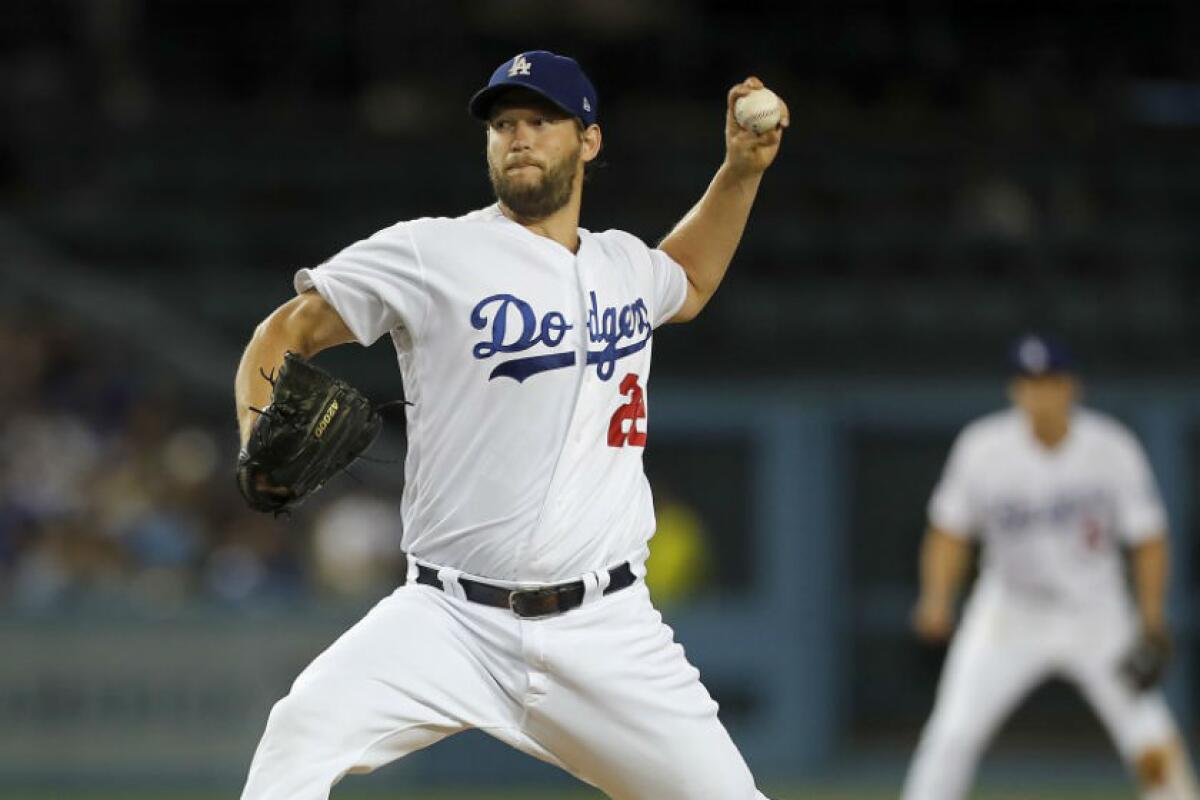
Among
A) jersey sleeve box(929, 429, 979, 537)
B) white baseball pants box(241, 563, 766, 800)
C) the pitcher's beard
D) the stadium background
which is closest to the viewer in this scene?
white baseball pants box(241, 563, 766, 800)

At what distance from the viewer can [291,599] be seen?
9852 millimetres

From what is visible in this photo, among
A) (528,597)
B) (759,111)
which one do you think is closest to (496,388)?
(528,597)

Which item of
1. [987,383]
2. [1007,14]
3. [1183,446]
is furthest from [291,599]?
[1007,14]

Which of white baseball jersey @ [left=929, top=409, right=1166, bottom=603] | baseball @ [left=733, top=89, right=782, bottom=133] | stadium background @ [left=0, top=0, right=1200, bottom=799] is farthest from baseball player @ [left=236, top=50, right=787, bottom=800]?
stadium background @ [left=0, top=0, right=1200, bottom=799]

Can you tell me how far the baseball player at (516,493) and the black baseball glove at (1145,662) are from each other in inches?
132

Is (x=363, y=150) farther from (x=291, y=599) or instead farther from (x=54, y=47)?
(x=291, y=599)

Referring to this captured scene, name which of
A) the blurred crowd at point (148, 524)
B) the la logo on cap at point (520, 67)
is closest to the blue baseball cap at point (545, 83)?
the la logo on cap at point (520, 67)

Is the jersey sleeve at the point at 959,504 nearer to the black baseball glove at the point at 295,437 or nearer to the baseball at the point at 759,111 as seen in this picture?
the baseball at the point at 759,111

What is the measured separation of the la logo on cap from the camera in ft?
13.8

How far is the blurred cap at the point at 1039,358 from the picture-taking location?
7.25 metres

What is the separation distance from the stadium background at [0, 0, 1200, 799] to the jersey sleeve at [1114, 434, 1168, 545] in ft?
7.84

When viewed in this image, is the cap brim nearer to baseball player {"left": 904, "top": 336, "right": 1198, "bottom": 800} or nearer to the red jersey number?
the red jersey number

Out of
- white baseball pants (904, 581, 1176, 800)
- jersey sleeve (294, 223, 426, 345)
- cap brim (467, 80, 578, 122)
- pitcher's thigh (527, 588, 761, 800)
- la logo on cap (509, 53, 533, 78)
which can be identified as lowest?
white baseball pants (904, 581, 1176, 800)

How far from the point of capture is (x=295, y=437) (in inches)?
152
